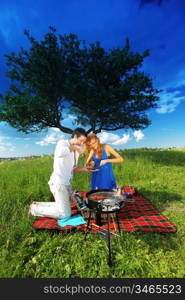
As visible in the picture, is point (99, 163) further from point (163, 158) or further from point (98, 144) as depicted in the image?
point (163, 158)

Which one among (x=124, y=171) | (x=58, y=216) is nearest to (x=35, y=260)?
A: (x=58, y=216)

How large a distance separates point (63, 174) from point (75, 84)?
32.9 feet

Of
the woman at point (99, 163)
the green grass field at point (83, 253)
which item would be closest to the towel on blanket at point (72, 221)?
the green grass field at point (83, 253)

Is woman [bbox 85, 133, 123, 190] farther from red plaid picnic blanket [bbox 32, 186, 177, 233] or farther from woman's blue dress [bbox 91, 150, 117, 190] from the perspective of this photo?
red plaid picnic blanket [bbox 32, 186, 177, 233]

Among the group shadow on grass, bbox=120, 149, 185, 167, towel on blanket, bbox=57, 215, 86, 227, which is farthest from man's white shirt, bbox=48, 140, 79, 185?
shadow on grass, bbox=120, 149, 185, 167

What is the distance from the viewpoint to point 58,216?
455 centimetres

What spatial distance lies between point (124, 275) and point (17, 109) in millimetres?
12831

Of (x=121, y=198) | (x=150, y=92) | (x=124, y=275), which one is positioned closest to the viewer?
(x=124, y=275)

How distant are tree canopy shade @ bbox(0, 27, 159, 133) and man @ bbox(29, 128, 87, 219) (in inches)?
340

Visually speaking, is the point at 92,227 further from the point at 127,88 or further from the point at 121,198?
the point at 127,88

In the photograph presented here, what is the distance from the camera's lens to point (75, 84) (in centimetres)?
1291

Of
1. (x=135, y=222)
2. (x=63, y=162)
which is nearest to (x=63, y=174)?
(x=63, y=162)

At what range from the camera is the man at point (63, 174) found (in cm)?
436

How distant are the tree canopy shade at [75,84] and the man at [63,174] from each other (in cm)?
863
